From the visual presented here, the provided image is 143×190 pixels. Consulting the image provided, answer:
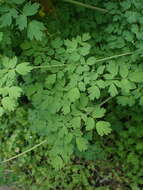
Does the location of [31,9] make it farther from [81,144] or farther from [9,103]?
[81,144]

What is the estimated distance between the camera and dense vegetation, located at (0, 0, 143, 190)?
6.48ft

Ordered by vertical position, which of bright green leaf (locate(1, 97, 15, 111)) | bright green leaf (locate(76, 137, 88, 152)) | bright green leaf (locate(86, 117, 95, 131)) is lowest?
bright green leaf (locate(76, 137, 88, 152))

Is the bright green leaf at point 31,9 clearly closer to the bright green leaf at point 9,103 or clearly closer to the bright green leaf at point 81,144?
the bright green leaf at point 9,103

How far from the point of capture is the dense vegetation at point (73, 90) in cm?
198

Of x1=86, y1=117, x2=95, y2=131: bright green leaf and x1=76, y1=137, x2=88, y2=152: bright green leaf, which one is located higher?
x1=86, y1=117, x2=95, y2=131: bright green leaf

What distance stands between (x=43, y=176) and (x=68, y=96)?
1785mm

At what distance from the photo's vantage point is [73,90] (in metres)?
1.98

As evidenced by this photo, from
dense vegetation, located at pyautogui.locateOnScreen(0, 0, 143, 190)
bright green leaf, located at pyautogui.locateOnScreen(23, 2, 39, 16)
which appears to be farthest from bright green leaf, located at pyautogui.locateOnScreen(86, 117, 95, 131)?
bright green leaf, located at pyautogui.locateOnScreen(23, 2, 39, 16)

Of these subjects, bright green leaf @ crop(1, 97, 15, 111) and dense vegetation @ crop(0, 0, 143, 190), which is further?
dense vegetation @ crop(0, 0, 143, 190)

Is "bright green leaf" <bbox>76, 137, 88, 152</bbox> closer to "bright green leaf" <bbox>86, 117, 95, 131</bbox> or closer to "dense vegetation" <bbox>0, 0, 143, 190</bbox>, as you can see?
"dense vegetation" <bbox>0, 0, 143, 190</bbox>

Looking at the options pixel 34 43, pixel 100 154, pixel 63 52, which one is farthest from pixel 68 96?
pixel 100 154

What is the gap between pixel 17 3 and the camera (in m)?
1.86

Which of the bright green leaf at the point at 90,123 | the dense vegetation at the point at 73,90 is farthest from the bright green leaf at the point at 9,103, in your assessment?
the bright green leaf at the point at 90,123

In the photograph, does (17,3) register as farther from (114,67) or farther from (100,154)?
(100,154)
